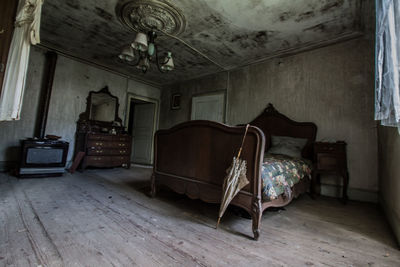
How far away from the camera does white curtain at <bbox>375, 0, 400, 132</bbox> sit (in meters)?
1.02

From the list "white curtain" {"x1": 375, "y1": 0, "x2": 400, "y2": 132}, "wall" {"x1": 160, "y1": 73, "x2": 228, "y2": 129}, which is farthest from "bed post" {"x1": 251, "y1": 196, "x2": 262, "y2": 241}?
"wall" {"x1": 160, "y1": 73, "x2": 228, "y2": 129}

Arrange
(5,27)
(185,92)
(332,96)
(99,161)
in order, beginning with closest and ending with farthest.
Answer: (5,27) < (332,96) < (99,161) < (185,92)

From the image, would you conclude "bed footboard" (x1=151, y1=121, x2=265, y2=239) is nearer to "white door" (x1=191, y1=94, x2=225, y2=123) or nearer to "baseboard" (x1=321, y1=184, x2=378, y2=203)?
"baseboard" (x1=321, y1=184, x2=378, y2=203)

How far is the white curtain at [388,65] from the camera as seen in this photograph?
1.02 m

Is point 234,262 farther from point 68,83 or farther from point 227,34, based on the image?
point 68,83

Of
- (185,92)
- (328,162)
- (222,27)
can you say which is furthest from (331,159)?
(185,92)

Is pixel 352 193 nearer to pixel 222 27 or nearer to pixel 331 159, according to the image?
pixel 331 159

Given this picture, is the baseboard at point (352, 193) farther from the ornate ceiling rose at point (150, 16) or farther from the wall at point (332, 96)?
the ornate ceiling rose at point (150, 16)

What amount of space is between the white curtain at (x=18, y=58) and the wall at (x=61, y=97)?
2.59m

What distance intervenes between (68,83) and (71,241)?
13.4ft

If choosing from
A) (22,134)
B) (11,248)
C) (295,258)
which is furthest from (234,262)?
(22,134)

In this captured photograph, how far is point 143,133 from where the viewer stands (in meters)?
5.89

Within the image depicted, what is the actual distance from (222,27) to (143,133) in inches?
163

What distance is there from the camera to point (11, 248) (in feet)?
3.51
